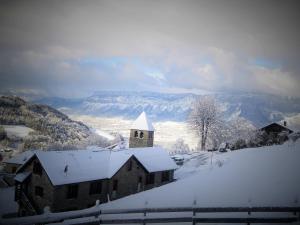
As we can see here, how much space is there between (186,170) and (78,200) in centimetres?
2723

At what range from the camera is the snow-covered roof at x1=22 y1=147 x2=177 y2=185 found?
34875mm

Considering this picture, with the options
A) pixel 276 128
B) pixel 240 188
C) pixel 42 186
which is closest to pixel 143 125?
pixel 276 128

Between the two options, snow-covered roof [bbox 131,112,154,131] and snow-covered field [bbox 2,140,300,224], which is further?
snow-covered roof [bbox 131,112,154,131]

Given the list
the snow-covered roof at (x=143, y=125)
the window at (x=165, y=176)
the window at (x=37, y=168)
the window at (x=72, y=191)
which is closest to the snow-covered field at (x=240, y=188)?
the window at (x=72, y=191)

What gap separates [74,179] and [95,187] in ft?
12.1

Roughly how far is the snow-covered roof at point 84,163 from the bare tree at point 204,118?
31.1m

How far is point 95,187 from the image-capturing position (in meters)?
38.0

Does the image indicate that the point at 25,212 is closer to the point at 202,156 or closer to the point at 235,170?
the point at 235,170

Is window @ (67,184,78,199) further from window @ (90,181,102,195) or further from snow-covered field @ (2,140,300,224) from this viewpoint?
snow-covered field @ (2,140,300,224)

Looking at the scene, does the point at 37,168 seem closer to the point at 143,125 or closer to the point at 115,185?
the point at 115,185

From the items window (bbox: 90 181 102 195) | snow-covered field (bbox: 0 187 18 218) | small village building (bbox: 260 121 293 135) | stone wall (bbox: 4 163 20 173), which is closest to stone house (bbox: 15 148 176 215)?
window (bbox: 90 181 102 195)

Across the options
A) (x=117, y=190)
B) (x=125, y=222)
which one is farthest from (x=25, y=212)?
(x=125, y=222)

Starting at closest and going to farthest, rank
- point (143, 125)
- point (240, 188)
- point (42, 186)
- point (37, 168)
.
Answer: point (240, 188)
point (42, 186)
point (37, 168)
point (143, 125)

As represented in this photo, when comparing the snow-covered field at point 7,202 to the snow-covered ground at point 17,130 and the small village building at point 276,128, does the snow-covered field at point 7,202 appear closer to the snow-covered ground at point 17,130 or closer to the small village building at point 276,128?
the small village building at point 276,128
